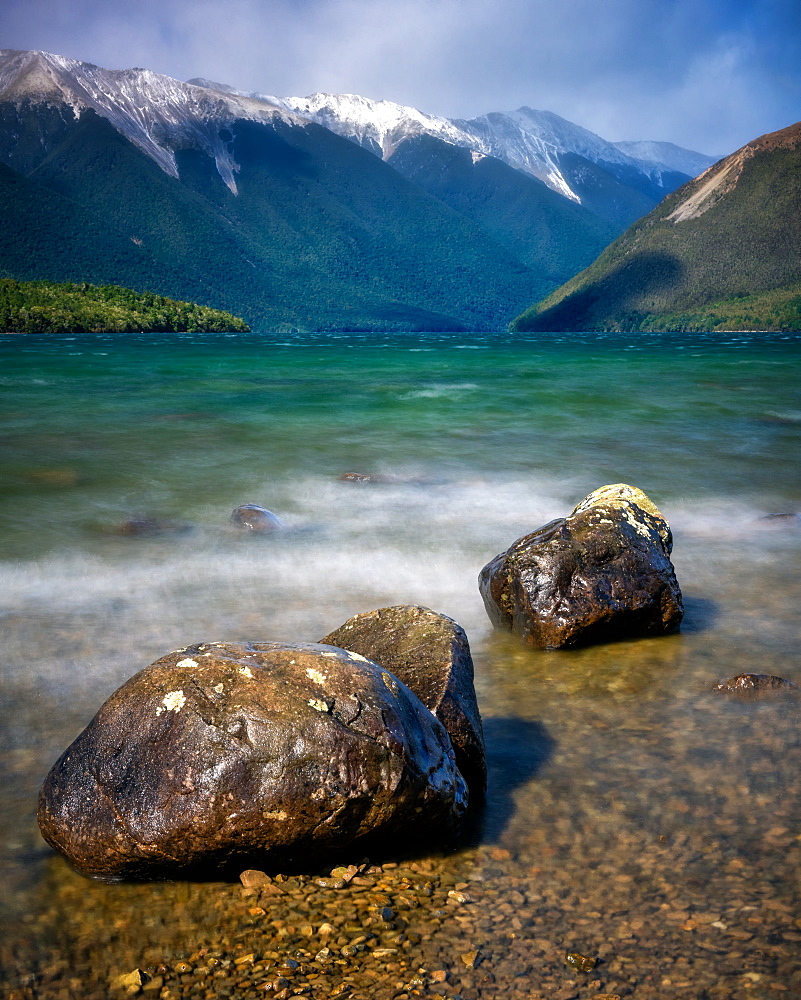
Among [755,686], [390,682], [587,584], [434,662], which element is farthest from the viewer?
[587,584]

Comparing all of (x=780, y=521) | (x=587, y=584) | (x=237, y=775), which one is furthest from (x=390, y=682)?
(x=780, y=521)

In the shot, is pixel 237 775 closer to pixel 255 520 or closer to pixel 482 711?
pixel 482 711

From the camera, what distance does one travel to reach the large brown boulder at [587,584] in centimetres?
744

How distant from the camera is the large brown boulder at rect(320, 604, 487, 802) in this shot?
5023mm

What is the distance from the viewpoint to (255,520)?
12281mm

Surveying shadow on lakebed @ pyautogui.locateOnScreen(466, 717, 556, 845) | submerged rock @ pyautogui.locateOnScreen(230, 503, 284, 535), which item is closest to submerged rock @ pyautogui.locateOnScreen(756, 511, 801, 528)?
submerged rock @ pyautogui.locateOnScreen(230, 503, 284, 535)

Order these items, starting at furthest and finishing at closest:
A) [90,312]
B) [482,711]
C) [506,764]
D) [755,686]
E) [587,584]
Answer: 1. [90,312]
2. [587,584]
3. [755,686]
4. [482,711]
5. [506,764]

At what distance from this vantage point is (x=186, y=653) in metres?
4.50

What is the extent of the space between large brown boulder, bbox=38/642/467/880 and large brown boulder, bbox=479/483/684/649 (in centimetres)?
330

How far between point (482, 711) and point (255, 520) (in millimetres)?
6782

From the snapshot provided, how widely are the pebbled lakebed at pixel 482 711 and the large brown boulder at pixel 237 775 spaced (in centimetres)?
23

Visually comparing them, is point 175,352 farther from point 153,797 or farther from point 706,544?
point 153,797

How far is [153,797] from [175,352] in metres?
61.7

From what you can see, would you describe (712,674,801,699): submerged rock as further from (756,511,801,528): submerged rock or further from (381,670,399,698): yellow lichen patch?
(756,511,801,528): submerged rock
